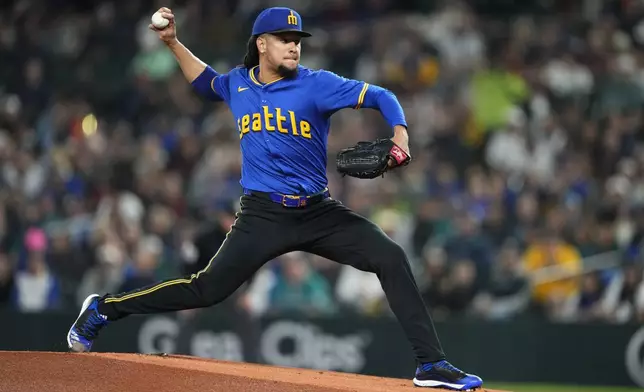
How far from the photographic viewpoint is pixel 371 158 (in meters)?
6.31

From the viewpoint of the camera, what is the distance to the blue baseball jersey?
21.5 ft

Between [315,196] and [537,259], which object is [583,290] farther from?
[315,196]

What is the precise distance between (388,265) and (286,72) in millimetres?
1243

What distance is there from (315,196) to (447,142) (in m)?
7.76

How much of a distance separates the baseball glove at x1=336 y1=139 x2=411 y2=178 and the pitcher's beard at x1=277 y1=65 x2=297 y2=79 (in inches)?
22.0

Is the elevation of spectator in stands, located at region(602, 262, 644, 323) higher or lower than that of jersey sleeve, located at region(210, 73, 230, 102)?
lower

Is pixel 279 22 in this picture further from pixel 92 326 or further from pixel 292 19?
pixel 92 326

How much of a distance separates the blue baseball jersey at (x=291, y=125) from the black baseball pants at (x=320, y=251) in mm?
137

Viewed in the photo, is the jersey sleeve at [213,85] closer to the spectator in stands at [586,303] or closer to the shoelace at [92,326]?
the shoelace at [92,326]

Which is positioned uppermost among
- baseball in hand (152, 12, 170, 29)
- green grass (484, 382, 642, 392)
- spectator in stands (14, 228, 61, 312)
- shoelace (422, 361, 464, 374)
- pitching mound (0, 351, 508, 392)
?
baseball in hand (152, 12, 170, 29)

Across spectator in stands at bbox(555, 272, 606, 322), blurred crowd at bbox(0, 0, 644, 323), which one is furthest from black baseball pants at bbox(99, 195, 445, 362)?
spectator in stands at bbox(555, 272, 606, 322)

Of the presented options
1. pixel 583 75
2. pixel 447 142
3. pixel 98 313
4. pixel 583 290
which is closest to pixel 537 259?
pixel 583 290

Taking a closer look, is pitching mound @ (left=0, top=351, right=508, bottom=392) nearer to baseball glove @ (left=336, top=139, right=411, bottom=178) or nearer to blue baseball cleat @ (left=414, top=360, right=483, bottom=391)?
blue baseball cleat @ (left=414, top=360, right=483, bottom=391)

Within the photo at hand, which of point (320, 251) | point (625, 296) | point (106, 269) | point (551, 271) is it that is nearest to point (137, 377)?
point (320, 251)
